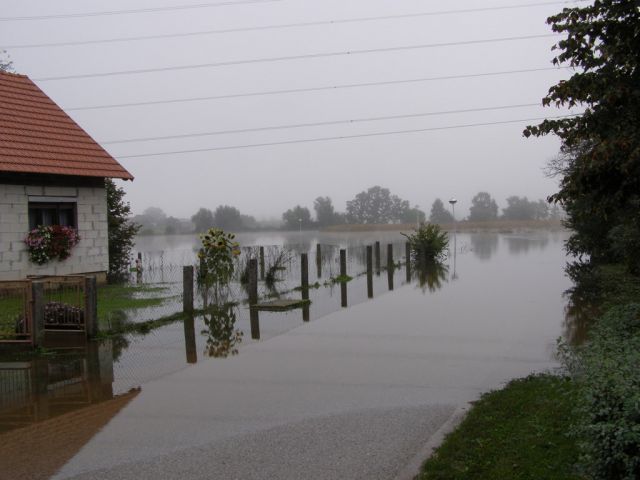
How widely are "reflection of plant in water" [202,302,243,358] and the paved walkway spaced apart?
555mm

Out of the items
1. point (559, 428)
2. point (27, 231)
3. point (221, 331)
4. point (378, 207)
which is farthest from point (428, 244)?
point (378, 207)

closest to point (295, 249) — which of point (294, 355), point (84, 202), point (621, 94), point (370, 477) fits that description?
point (84, 202)

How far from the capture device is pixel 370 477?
5.08m

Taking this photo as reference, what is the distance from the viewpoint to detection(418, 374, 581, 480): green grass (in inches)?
189

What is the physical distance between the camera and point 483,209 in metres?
110

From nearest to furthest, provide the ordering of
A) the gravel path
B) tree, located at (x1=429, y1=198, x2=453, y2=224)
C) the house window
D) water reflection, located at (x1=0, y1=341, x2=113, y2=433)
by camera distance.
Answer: the gravel path < water reflection, located at (x1=0, y1=341, x2=113, y2=433) < the house window < tree, located at (x1=429, y1=198, x2=453, y2=224)

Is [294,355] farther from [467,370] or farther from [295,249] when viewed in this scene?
[295,249]

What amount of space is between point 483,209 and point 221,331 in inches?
4035

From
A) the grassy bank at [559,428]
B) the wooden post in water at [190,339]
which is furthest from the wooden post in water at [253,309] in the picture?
the grassy bank at [559,428]

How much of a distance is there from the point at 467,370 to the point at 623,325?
2.14 m

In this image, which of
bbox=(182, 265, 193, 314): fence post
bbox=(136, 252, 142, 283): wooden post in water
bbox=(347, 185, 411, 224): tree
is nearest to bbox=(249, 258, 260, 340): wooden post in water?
bbox=(182, 265, 193, 314): fence post

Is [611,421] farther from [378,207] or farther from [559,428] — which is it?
[378,207]

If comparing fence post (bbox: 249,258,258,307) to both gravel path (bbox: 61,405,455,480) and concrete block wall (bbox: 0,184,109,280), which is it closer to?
concrete block wall (bbox: 0,184,109,280)

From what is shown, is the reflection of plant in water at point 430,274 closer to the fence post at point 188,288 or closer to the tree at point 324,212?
the fence post at point 188,288
